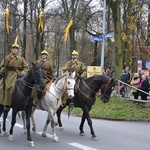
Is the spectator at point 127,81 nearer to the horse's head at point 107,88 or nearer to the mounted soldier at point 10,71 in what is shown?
the horse's head at point 107,88

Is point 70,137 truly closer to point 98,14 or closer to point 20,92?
point 20,92

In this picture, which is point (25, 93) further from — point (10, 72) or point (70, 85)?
point (70, 85)

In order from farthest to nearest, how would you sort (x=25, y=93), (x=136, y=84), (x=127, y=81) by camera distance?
(x=127, y=81) < (x=136, y=84) < (x=25, y=93)

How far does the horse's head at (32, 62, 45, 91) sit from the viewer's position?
774cm

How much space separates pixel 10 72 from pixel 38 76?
4.84 feet

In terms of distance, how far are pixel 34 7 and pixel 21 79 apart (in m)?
22.9

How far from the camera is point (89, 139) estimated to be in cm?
898

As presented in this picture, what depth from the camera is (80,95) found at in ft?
31.2

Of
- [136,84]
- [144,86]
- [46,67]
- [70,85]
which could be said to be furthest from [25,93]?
[136,84]

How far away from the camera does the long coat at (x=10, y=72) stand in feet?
28.5

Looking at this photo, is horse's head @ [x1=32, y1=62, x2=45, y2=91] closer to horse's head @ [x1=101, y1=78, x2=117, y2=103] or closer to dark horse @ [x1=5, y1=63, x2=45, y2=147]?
dark horse @ [x1=5, y1=63, x2=45, y2=147]

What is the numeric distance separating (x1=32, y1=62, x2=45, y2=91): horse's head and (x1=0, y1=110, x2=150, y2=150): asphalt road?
1.50m

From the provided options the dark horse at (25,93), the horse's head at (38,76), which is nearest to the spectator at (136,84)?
the dark horse at (25,93)

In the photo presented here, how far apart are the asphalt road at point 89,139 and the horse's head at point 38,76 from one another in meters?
1.50
